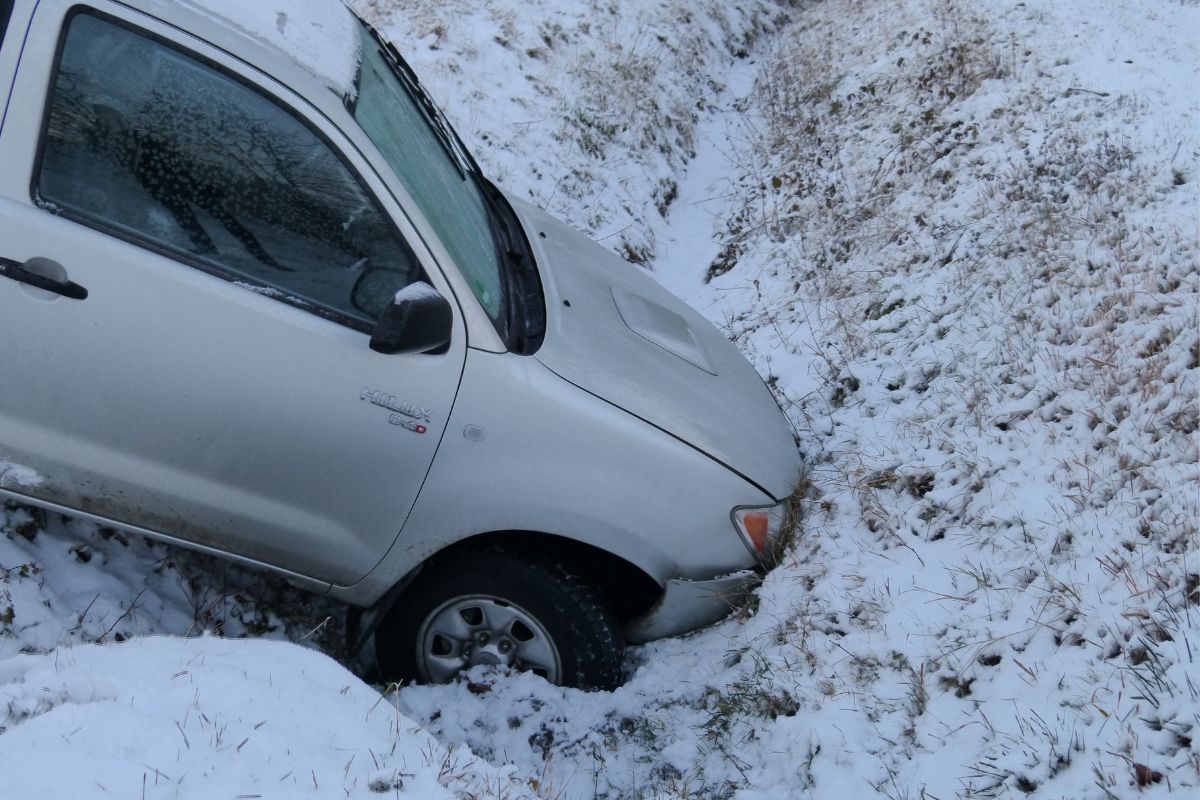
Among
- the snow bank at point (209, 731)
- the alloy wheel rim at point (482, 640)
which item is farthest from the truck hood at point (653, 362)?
the snow bank at point (209, 731)

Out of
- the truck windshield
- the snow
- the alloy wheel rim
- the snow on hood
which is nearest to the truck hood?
the truck windshield

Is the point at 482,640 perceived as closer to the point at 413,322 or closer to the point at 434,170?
the point at 413,322

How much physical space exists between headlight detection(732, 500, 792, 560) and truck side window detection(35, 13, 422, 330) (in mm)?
1415

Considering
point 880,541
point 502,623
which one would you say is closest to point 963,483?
point 880,541

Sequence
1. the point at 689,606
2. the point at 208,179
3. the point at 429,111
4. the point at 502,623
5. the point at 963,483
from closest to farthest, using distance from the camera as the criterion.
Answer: the point at 208,179 → the point at 502,623 → the point at 689,606 → the point at 429,111 → the point at 963,483

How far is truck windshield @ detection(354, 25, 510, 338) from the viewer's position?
10.8ft

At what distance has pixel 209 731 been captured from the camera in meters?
2.40

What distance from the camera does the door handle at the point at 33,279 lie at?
9.39 ft

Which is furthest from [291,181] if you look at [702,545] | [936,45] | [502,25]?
[936,45]

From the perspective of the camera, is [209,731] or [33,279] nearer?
[209,731]

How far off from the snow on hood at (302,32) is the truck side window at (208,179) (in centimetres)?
21

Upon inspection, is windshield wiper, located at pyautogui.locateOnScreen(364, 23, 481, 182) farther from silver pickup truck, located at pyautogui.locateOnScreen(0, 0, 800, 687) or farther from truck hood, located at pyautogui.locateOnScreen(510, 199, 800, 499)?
truck hood, located at pyautogui.locateOnScreen(510, 199, 800, 499)

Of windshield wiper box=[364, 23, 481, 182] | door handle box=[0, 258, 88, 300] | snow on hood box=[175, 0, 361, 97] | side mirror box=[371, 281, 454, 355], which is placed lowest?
door handle box=[0, 258, 88, 300]

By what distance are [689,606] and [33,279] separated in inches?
91.0
